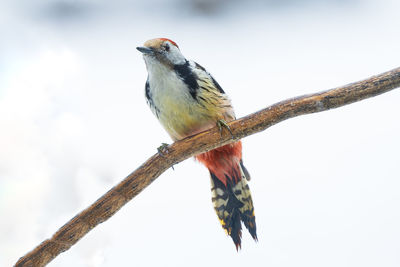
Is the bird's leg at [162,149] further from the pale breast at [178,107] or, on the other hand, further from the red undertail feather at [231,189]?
the red undertail feather at [231,189]

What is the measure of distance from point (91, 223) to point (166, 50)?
1.16m

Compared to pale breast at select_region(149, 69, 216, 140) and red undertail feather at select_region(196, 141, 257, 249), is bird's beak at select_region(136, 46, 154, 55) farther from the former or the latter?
red undertail feather at select_region(196, 141, 257, 249)

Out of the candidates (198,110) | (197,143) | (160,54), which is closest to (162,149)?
(197,143)

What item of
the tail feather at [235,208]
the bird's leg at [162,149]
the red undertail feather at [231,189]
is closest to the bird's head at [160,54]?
the bird's leg at [162,149]

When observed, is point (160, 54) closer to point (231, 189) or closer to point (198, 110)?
point (198, 110)

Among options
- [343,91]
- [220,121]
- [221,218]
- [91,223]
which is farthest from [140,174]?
[343,91]

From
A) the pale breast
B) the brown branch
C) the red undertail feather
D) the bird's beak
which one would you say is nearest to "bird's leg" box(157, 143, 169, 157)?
the brown branch

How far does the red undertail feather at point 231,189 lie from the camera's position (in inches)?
110

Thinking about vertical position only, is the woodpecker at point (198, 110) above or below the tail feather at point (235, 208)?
above

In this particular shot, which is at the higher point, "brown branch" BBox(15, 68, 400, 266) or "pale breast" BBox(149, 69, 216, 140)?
"pale breast" BBox(149, 69, 216, 140)

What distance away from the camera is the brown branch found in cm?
213

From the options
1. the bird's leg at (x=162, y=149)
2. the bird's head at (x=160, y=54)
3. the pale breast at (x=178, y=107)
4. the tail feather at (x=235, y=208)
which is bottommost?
the tail feather at (x=235, y=208)

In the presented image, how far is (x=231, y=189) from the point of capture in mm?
2883

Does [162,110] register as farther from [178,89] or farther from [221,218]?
[221,218]
